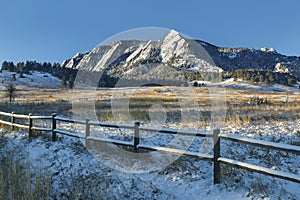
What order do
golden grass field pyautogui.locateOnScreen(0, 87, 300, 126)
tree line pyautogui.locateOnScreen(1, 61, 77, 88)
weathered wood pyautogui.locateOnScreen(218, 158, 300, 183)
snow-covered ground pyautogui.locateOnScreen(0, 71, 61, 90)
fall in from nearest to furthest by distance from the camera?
weathered wood pyautogui.locateOnScreen(218, 158, 300, 183) < golden grass field pyautogui.locateOnScreen(0, 87, 300, 126) < snow-covered ground pyautogui.locateOnScreen(0, 71, 61, 90) < tree line pyautogui.locateOnScreen(1, 61, 77, 88)

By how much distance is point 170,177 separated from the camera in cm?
672

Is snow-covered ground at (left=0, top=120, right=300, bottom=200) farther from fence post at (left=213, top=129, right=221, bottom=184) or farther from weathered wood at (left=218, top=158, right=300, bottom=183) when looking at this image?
weathered wood at (left=218, top=158, right=300, bottom=183)

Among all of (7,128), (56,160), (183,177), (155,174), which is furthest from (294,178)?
(7,128)

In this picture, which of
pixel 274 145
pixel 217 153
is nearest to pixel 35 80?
pixel 217 153

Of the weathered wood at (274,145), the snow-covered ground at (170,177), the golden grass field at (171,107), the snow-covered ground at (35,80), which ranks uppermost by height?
the snow-covered ground at (35,80)

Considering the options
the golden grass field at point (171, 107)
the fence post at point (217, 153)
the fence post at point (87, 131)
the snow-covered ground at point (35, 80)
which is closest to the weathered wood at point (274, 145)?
the fence post at point (217, 153)

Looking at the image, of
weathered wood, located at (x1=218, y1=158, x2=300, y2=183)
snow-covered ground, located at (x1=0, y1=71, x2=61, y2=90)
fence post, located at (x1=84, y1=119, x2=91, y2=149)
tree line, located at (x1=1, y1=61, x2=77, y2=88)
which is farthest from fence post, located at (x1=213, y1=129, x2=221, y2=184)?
tree line, located at (x1=1, y1=61, x2=77, y2=88)

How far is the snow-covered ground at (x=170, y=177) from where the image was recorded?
5.78 m

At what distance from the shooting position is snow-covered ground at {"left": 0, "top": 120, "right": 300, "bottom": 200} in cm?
578

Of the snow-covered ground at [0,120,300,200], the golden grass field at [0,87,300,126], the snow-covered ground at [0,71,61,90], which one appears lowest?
the snow-covered ground at [0,120,300,200]

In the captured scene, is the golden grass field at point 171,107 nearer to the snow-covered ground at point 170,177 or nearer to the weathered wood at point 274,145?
the snow-covered ground at point 170,177

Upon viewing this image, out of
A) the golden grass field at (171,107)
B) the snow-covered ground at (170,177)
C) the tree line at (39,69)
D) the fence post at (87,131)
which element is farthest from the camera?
the tree line at (39,69)

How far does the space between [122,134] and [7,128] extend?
25.5 feet

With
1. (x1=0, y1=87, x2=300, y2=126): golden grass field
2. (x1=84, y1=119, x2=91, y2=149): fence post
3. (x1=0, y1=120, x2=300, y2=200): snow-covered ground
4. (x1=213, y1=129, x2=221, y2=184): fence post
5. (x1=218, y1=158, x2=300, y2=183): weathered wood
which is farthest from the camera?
(x1=0, y1=87, x2=300, y2=126): golden grass field
